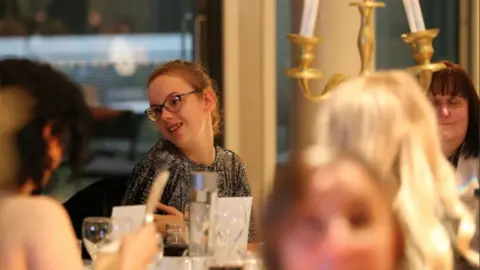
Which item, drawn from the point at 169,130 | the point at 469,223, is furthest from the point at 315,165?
the point at 169,130

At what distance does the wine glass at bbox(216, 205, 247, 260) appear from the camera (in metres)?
2.04

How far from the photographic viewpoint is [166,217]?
2.27m

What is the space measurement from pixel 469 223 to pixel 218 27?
9.16ft

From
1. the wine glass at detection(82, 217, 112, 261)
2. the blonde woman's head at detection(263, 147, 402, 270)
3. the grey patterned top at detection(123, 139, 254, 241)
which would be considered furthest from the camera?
the grey patterned top at detection(123, 139, 254, 241)

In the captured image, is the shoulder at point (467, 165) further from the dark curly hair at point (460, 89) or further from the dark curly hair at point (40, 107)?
the dark curly hair at point (40, 107)

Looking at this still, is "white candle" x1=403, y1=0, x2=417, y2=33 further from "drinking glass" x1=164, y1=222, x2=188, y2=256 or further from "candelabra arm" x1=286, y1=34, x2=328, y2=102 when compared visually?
"drinking glass" x1=164, y1=222, x2=188, y2=256

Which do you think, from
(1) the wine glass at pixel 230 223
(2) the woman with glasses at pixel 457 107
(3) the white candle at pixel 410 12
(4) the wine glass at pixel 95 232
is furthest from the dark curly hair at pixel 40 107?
(2) the woman with glasses at pixel 457 107

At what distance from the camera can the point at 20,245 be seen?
131 centimetres

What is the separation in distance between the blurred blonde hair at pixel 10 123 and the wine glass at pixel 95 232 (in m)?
0.65

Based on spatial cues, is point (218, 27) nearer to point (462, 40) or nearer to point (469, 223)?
point (462, 40)

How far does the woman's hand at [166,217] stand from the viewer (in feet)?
7.20

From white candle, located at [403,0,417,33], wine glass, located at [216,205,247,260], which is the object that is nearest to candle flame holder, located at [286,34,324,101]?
white candle, located at [403,0,417,33]

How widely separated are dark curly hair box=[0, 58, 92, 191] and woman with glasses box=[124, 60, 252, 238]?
3.67ft

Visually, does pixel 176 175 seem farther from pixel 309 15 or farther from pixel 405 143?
pixel 405 143
